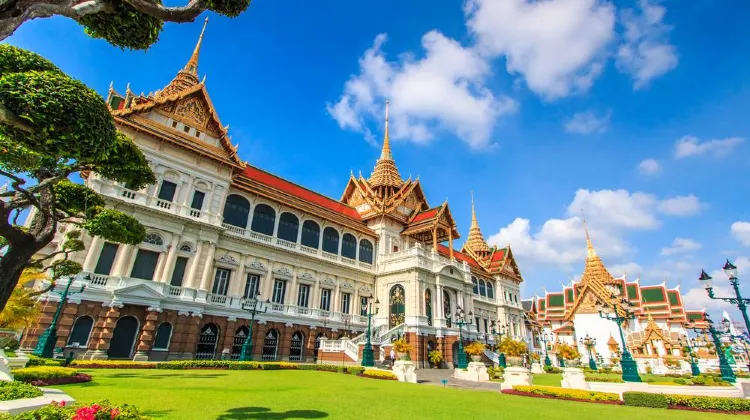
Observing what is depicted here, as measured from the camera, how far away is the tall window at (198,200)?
70.2 feet

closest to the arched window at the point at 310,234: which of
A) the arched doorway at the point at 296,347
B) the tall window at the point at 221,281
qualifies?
the tall window at the point at 221,281

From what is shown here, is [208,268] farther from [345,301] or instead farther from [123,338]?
[345,301]

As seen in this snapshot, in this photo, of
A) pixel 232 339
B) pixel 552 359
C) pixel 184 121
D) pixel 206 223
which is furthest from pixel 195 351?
pixel 552 359

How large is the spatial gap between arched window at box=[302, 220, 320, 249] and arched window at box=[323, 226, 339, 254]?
73 centimetres

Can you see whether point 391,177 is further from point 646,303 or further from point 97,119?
point 646,303

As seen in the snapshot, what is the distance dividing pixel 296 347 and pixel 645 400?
19.2 metres

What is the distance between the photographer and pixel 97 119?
6406mm

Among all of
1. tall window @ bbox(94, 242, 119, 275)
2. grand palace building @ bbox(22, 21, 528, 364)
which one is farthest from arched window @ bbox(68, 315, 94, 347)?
tall window @ bbox(94, 242, 119, 275)

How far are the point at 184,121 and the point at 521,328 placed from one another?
45.4 m

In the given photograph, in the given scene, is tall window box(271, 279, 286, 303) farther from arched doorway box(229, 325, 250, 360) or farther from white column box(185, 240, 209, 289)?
white column box(185, 240, 209, 289)

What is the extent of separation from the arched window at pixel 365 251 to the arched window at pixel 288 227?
21.0 ft

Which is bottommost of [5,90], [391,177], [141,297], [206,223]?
[141,297]

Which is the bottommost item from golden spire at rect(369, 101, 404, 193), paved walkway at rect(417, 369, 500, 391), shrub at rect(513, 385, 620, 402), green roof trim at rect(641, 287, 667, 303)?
paved walkway at rect(417, 369, 500, 391)

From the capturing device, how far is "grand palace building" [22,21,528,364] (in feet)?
57.8
